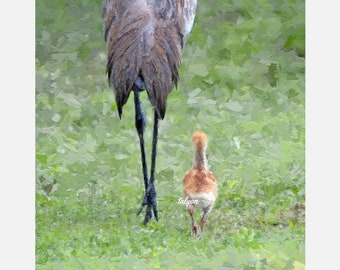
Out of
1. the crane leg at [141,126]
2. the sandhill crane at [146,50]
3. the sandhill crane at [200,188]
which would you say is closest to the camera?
the sandhill crane at [146,50]

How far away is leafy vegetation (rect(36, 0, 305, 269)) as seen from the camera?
31.3 ft

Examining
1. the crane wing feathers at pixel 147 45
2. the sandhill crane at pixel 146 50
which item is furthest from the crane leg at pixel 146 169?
the crane wing feathers at pixel 147 45

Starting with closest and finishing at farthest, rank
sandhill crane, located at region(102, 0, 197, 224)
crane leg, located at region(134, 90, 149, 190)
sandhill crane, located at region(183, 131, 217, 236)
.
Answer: sandhill crane, located at region(102, 0, 197, 224) → sandhill crane, located at region(183, 131, 217, 236) → crane leg, located at region(134, 90, 149, 190)

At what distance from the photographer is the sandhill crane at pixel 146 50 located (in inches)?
370

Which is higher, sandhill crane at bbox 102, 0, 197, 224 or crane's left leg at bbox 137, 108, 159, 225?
sandhill crane at bbox 102, 0, 197, 224

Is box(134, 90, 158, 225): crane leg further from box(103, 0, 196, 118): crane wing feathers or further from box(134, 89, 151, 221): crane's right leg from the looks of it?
box(103, 0, 196, 118): crane wing feathers

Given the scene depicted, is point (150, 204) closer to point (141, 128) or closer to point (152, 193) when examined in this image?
point (152, 193)

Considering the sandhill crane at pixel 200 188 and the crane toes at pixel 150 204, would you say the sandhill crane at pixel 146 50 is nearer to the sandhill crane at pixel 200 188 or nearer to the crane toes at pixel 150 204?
the crane toes at pixel 150 204

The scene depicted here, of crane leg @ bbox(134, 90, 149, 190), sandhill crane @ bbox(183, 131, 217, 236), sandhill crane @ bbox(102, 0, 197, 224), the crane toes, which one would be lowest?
the crane toes

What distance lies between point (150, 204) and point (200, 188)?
343mm

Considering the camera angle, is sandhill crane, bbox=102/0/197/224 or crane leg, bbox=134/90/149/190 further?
crane leg, bbox=134/90/149/190

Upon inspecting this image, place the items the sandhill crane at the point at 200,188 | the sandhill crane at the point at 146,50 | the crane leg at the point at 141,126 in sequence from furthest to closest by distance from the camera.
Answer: the crane leg at the point at 141,126 < the sandhill crane at the point at 200,188 < the sandhill crane at the point at 146,50

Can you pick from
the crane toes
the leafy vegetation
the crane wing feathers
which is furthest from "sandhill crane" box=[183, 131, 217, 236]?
the crane wing feathers

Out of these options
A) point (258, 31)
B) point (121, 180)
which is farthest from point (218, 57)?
point (121, 180)
